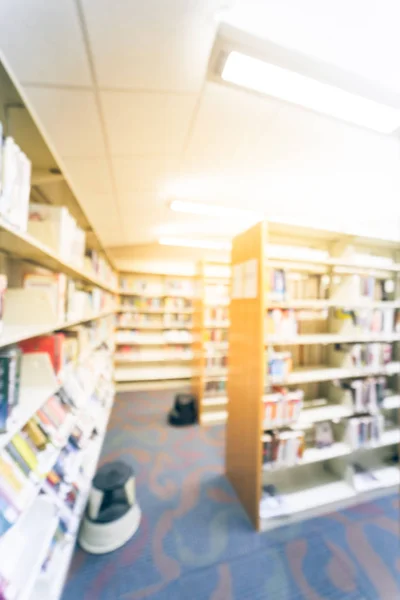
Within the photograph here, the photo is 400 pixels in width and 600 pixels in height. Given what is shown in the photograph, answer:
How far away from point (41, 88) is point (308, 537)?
9.57 feet

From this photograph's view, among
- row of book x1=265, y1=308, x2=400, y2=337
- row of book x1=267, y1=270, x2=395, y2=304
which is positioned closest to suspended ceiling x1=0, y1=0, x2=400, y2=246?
row of book x1=267, y1=270, x2=395, y2=304

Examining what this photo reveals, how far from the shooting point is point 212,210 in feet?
8.16

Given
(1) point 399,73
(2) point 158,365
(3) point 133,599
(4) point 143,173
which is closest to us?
(1) point 399,73

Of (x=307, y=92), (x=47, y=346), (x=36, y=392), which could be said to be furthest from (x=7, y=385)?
(x=307, y=92)

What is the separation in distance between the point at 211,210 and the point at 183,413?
2.49 metres

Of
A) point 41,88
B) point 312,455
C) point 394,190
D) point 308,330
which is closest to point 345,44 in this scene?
point 41,88

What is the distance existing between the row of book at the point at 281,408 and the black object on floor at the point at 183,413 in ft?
5.33

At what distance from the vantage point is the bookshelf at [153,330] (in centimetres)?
419

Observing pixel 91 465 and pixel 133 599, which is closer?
pixel 133 599

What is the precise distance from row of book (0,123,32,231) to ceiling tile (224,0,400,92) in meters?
0.85

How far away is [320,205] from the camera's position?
234 cm

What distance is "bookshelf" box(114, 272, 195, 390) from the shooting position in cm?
419

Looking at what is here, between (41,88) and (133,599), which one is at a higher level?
(41,88)

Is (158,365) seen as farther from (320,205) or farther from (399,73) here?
(399,73)
